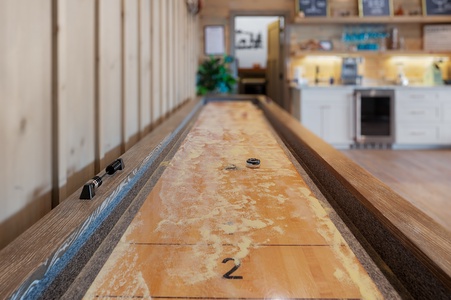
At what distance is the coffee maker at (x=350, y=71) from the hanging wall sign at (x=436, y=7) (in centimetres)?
139

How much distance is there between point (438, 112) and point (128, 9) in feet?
19.0

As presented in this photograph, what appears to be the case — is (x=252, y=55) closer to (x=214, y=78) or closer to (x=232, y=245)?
(x=214, y=78)

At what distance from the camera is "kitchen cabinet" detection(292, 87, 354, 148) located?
6.81 m

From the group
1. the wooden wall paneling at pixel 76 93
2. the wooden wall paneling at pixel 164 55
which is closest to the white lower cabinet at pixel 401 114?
the wooden wall paneling at pixel 164 55

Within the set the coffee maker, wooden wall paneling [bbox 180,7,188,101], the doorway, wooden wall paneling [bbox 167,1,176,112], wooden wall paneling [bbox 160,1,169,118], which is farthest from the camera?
the doorway

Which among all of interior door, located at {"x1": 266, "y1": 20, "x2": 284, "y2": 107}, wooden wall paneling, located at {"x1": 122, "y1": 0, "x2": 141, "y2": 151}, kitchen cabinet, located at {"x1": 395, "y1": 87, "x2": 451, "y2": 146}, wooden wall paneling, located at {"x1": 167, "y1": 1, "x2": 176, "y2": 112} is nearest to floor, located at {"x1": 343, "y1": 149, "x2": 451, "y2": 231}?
kitchen cabinet, located at {"x1": 395, "y1": 87, "x2": 451, "y2": 146}

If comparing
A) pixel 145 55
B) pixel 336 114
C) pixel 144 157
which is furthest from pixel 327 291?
pixel 336 114

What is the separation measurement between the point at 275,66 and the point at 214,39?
70.2 inches

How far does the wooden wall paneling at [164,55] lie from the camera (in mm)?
3875

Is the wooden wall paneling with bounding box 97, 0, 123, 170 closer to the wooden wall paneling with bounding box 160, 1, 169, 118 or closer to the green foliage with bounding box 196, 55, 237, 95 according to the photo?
the wooden wall paneling with bounding box 160, 1, 169, 118

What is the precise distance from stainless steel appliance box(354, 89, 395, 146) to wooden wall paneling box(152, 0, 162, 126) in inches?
157

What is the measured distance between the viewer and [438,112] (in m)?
6.79

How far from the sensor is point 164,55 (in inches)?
159

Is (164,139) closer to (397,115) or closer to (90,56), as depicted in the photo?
(90,56)
